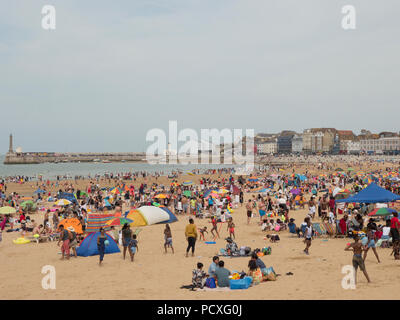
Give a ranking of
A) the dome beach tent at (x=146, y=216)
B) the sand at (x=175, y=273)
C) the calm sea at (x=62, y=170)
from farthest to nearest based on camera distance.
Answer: the calm sea at (x=62, y=170) < the dome beach tent at (x=146, y=216) < the sand at (x=175, y=273)

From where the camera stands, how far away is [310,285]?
303 inches

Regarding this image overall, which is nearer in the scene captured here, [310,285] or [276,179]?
[310,285]

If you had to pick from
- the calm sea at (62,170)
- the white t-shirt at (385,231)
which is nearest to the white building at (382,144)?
the calm sea at (62,170)

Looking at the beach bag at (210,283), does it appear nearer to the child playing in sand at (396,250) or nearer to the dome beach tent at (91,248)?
the dome beach tent at (91,248)

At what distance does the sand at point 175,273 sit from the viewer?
7352mm

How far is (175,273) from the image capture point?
9.27 m

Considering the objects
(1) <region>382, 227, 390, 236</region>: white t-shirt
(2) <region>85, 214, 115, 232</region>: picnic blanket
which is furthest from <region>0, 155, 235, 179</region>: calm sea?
(1) <region>382, 227, 390, 236</region>: white t-shirt

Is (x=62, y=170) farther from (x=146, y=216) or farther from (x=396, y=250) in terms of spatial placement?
(x=396, y=250)

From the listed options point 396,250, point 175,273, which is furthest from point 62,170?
point 396,250

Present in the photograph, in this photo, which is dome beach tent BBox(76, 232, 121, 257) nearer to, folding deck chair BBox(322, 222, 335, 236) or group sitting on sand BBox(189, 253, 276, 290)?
group sitting on sand BBox(189, 253, 276, 290)

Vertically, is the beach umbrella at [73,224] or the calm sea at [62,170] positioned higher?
the beach umbrella at [73,224]
